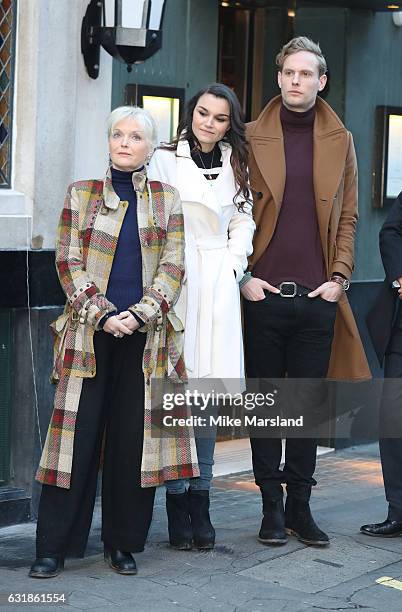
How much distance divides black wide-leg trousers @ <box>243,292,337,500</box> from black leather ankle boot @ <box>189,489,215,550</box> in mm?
337

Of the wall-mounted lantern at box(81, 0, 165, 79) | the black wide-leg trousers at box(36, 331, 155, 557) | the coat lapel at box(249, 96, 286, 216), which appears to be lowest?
the black wide-leg trousers at box(36, 331, 155, 557)

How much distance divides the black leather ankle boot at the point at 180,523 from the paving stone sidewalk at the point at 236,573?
5 cm

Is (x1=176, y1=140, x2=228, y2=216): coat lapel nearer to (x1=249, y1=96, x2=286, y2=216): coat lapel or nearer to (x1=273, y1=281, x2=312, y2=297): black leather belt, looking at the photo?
(x1=249, y1=96, x2=286, y2=216): coat lapel

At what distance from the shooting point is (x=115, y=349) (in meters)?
5.46

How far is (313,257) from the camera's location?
5945mm

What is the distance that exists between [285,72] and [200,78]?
6.53 feet

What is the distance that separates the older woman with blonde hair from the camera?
5.34 m

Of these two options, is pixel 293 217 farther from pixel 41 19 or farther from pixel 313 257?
pixel 41 19

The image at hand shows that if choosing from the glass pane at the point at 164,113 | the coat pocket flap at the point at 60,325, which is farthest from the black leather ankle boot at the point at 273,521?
the glass pane at the point at 164,113

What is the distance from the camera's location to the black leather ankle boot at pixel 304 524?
6051 millimetres

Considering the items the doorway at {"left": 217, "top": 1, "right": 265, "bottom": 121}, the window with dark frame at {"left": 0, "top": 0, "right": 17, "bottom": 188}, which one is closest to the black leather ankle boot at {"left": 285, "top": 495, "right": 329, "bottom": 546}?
the window with dark frame at {"left": 0, "top": 0, "right": 17, "bottom": 188}

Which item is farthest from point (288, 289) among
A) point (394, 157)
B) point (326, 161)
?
point (394, 157)

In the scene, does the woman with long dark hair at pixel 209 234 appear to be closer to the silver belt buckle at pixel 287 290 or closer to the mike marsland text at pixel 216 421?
the mike marsland text at pixel 216 421

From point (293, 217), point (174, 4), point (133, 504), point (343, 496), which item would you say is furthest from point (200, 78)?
point (133, 504)
